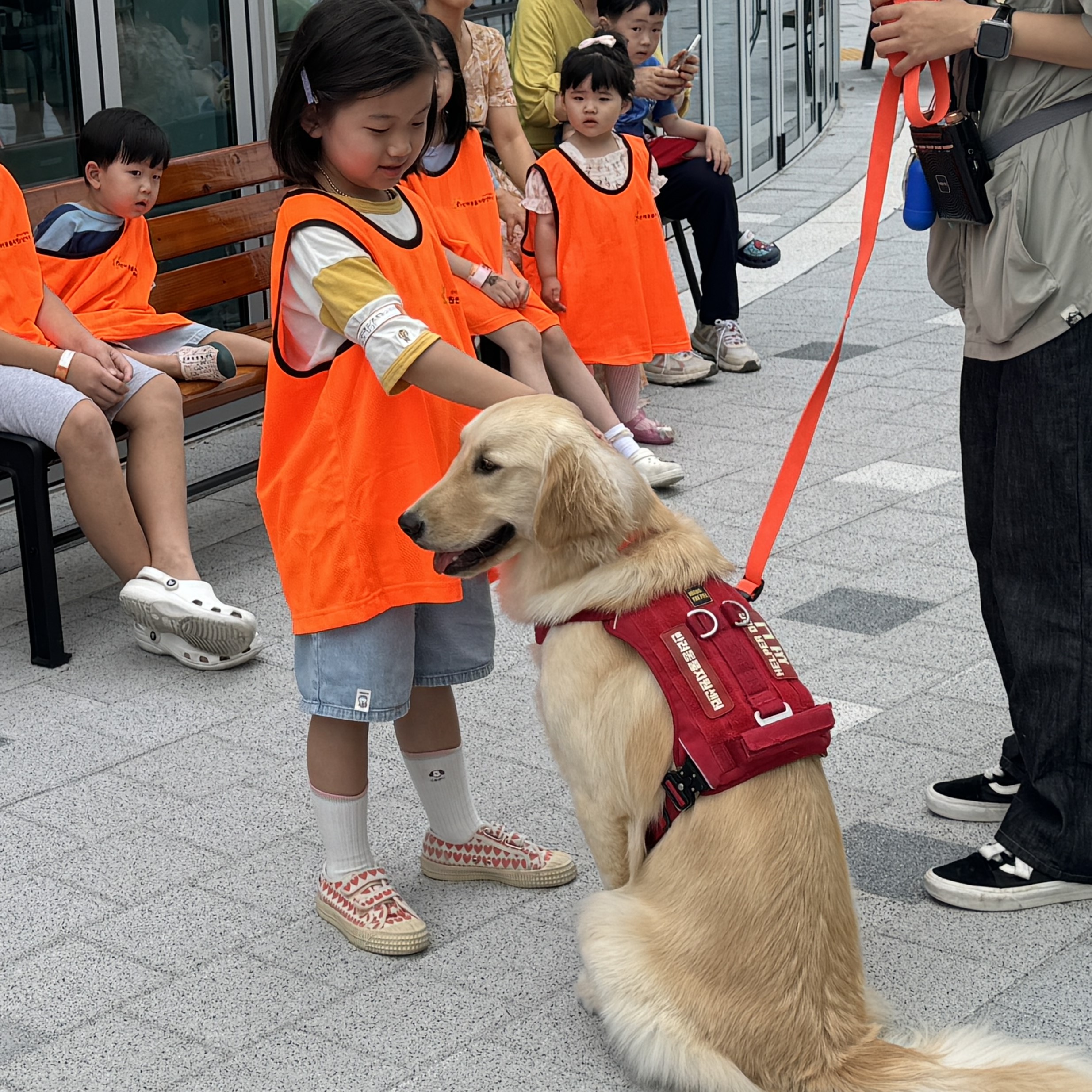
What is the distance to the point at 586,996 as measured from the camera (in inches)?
104

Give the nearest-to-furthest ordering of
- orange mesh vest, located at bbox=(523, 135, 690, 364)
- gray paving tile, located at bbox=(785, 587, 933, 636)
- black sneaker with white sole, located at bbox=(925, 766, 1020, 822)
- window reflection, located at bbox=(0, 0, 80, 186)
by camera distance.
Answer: black sneaker with white sole, located at bbox=(925, 766, 1020, 822), gray paving tile, located at bbox=(785, 587, 933, 636), window reflection, located at bbox=(0, 0, 80, 186), orange mesh vest, located at bbox=(523, 135, 690, 364)

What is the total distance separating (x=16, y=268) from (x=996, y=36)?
3185 millimetres

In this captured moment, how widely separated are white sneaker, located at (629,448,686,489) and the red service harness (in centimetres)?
314

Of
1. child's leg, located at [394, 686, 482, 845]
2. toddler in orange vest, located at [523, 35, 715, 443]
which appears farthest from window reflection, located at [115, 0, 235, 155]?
child's leg, located at [394, 686, 482, 845]

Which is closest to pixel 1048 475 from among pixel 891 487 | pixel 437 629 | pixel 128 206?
pixel 437 629

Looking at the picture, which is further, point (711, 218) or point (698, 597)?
point (711, 218)

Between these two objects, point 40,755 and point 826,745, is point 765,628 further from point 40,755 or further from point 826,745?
point 40,755

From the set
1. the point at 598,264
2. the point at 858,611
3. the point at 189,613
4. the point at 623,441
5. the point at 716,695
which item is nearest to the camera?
the point at 716,695

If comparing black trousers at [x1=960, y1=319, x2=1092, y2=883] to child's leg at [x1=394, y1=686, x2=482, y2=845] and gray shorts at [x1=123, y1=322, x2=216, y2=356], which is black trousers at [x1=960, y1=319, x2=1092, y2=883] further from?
gray shorts at [x1=123, y1=322, x2=216, y2=356]

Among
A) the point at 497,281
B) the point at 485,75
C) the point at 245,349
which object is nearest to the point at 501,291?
the point at 497,281

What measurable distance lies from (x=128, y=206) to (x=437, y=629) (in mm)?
2735

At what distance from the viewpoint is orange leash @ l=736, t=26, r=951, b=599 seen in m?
2.72

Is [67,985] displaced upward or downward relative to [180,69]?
downward

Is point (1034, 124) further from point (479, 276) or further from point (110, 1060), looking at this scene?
point (479, 276)
